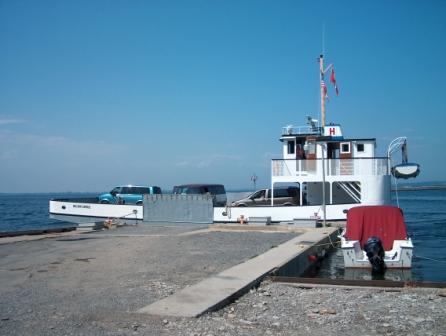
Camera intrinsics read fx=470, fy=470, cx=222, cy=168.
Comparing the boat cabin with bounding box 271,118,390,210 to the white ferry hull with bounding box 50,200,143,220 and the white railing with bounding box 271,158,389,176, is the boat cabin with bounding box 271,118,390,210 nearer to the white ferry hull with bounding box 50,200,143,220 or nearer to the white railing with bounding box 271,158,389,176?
the white railing with bounding box 271,158,389,176

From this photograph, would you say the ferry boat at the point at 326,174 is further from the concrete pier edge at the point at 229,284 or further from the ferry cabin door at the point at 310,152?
the concrete pier edge at the point at 229,284

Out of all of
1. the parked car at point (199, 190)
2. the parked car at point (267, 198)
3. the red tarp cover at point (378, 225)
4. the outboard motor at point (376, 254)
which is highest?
the parked car at point (199, 190)

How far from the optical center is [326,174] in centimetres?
2345

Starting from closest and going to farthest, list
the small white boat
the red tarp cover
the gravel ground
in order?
the gravel ground
the small white boat
the red tarp cover

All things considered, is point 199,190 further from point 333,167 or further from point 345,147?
point 345,147

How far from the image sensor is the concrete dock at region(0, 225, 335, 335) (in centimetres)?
680

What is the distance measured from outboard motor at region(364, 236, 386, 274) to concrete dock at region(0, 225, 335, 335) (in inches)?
68.9

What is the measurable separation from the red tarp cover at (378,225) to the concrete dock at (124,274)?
4.79ft

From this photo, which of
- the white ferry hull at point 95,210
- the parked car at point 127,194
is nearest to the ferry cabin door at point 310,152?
the white ferry hull at point 95,210

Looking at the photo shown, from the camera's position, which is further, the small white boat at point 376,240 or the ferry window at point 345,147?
the ferry window at point 345,147

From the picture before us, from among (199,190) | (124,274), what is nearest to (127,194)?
(199,190)

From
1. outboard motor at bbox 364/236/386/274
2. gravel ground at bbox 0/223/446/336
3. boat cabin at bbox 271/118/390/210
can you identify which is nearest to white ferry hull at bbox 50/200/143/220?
boat cabin at bbox 271/118/390/210

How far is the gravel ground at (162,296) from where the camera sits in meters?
6.23

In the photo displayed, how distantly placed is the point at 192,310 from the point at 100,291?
7.48ft
